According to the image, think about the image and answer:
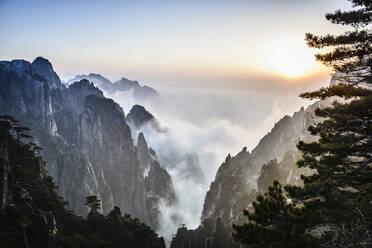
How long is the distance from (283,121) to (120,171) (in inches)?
3360

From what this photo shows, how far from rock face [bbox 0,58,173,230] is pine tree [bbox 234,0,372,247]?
323ft

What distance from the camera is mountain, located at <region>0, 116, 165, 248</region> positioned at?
2839 cm

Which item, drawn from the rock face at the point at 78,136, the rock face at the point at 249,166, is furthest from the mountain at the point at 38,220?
the rock face at the point at 78,136

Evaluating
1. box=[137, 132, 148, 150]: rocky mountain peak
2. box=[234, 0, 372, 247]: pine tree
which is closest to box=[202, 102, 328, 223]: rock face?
box=[234, 0, 372, 247]: pine tree

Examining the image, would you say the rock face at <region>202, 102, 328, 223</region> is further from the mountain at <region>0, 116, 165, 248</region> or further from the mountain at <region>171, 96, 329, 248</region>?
the mountain at <region>0, 116, 165, 248</region>

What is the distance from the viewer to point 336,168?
55.7ft

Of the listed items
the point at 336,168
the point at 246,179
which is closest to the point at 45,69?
the point at 246,179

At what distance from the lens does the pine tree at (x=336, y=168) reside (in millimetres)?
13945

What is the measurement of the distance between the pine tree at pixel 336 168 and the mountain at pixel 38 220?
70.6 ft

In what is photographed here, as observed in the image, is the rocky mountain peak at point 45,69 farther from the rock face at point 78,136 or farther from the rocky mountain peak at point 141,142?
the rocky mountain peak at point 141,142

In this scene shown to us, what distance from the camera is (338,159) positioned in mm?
16500

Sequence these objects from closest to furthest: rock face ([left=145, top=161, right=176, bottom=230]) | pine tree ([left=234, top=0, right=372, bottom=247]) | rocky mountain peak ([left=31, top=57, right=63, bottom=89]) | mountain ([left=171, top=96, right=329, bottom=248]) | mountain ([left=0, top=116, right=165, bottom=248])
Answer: pine tree ([left=234, top=0, right=372, bottom=247]), mountain ([left=0, top=116, right=165, bottom=248]), mountain ([left=171, top=96, right=329, bottom=248]), rock face ([left=145, top=161, right=176, bottom=230]), rocky mountain peak ([left=31, top=57, right=63, bottom=89])

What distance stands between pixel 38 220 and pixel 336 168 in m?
28.6

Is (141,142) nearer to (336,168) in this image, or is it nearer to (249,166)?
(249,166)
